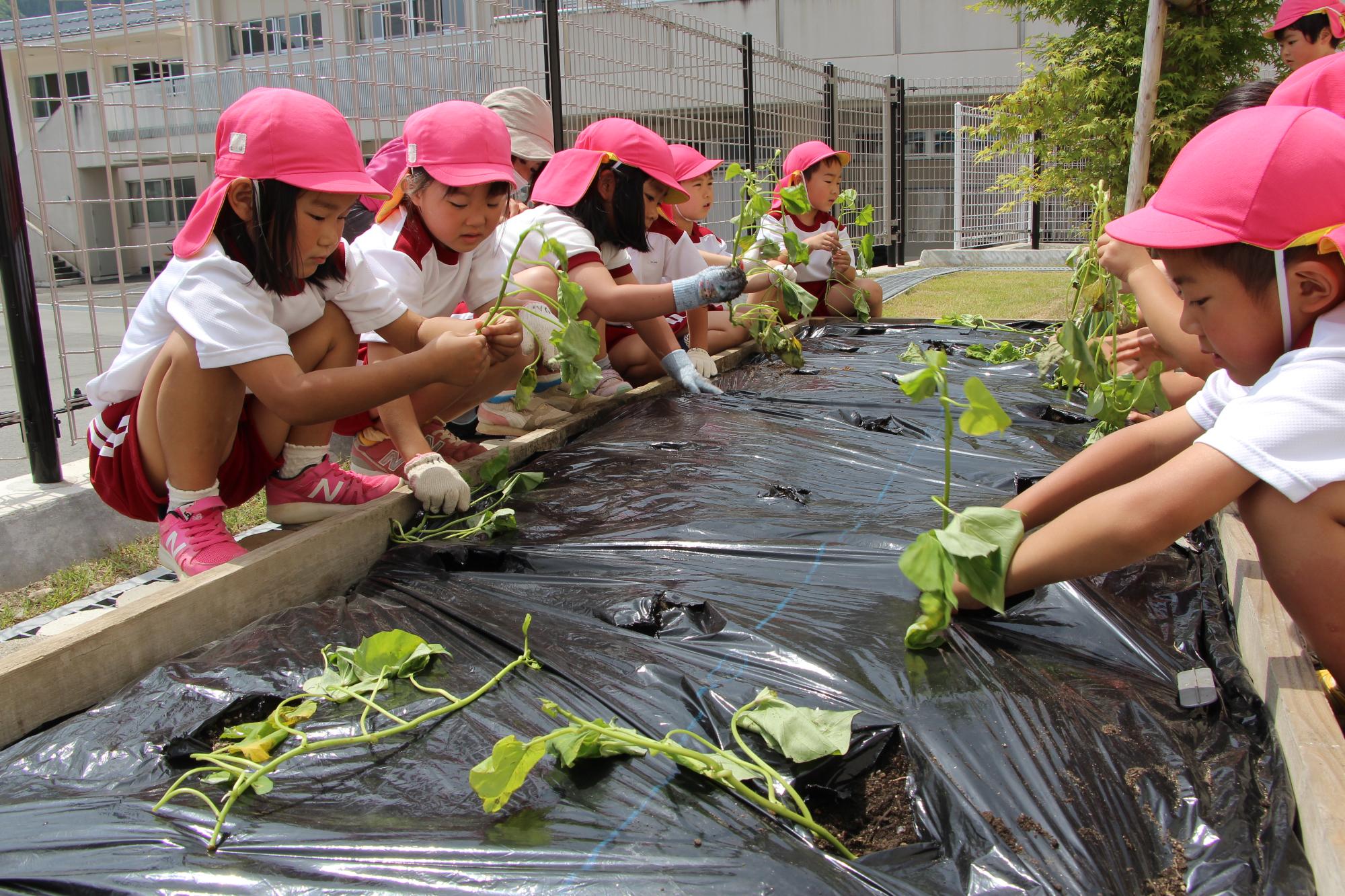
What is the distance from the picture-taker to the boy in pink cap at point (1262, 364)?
3.41 ft

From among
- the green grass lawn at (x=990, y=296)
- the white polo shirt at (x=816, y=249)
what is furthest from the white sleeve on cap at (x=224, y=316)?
the green grass lawn at (x=990, y=296)

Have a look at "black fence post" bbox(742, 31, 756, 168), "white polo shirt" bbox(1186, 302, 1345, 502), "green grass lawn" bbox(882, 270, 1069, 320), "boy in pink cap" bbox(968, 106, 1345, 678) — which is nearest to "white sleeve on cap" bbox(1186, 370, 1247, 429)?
"boy in pink cap" bbox(968, 106, 1345, 678)

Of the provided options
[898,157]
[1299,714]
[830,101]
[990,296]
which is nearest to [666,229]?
[1299,714]

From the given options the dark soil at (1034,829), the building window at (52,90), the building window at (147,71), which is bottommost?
the dark soil at (1034,829)

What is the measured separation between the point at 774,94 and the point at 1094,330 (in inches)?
197

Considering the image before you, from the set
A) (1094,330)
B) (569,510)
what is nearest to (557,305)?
(569,510)

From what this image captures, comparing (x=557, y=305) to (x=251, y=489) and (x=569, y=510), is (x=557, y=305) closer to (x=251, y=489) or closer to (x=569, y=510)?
(x=569, y=510)

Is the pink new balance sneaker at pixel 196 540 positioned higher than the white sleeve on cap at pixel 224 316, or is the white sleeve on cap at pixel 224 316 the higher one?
the white sleeve on cap at pixel 224 316

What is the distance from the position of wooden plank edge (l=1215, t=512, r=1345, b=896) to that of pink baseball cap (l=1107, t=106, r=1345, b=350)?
0.38 m

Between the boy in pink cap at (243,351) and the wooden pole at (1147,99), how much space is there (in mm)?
3106

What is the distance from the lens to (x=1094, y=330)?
2539mm

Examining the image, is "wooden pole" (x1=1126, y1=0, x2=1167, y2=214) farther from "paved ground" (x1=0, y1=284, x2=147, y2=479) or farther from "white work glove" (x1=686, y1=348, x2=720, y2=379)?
"paved ground" (x1=0, y1=284, x2=147, y2=479)

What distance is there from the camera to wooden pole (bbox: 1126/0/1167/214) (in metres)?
3.95

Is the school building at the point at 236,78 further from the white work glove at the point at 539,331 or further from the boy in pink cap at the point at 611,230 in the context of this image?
the white work glove at the point at 539,331
